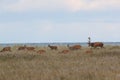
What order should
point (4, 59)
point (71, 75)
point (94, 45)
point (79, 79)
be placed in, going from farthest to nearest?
point (94, 45)
point (4, 59)
point (71, 75)
point (79, 79)

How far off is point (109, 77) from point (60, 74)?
2415 millimetres

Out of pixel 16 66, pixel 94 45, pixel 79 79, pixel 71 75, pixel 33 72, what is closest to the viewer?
pixel 79 79

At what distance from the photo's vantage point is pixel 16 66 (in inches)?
842

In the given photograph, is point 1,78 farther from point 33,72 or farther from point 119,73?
point 119,73

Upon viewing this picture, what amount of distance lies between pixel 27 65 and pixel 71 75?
18.0 feet

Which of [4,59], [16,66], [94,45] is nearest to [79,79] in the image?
[16,66]

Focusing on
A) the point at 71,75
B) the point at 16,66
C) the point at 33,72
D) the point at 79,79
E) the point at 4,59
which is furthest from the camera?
the point at 4,59

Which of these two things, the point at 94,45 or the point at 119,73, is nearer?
the point at 119,73

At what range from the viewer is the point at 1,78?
16.5 metres

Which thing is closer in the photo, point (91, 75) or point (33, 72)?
point (91, 75)

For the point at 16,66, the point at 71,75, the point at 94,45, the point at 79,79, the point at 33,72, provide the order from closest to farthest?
the point at 79,79
the point at 71,75
the point at 33,72
the point at 16,66
the point at 94,45

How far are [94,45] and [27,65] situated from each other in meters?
22.6

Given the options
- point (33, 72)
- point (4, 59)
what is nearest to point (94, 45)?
point (4, 59)

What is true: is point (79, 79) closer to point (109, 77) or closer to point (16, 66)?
point (109, 77)
